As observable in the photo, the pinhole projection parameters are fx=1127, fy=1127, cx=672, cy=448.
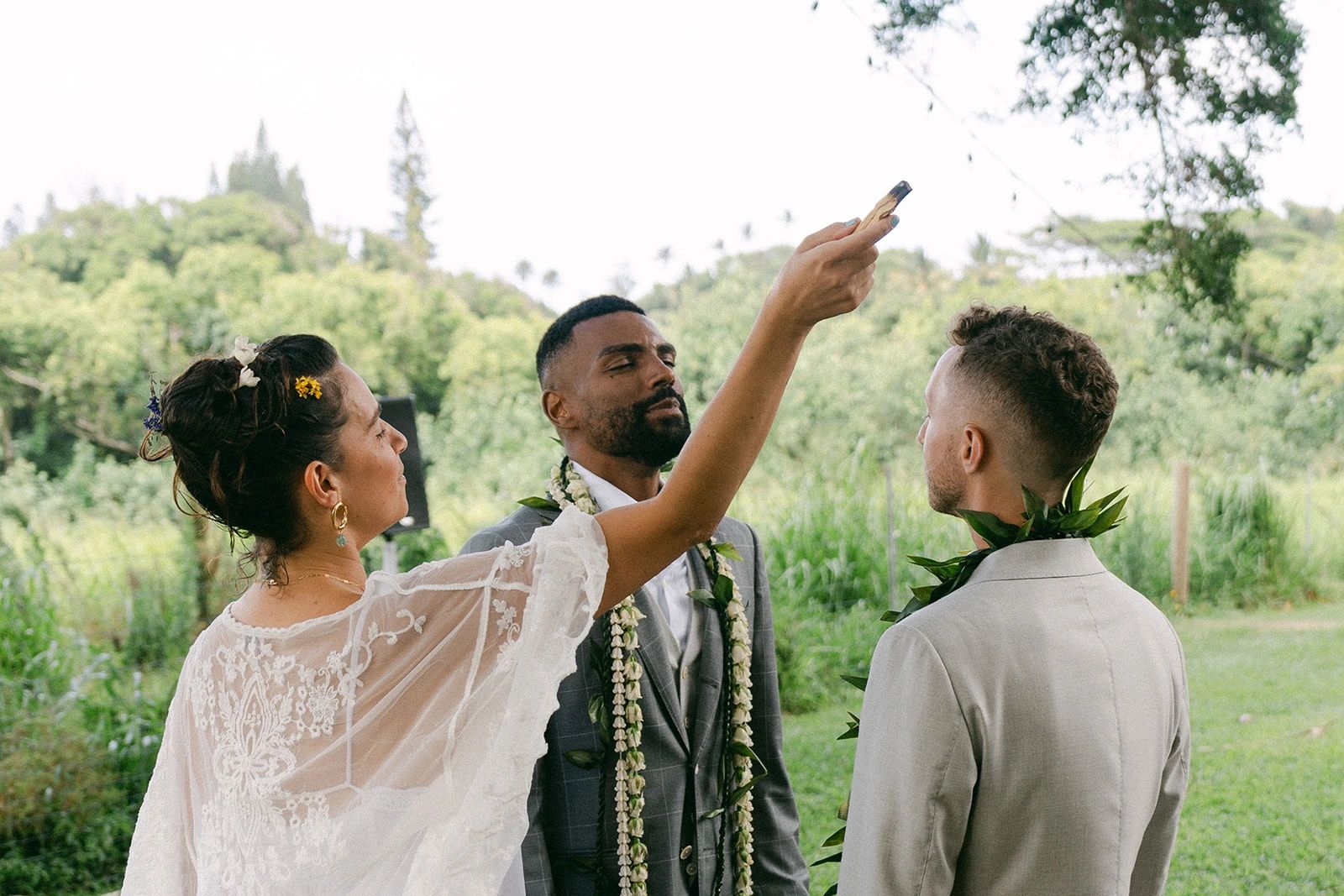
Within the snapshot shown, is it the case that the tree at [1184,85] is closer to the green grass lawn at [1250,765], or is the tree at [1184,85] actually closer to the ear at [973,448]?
the green grass lawn at [1250,765]

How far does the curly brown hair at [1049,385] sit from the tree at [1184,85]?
4.03 meters

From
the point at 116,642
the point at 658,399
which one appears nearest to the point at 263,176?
the point at 116,642

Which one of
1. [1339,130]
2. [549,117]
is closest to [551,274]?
[549,117]

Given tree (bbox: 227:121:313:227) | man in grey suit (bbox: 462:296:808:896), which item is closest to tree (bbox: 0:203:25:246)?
tree (bbox: 227:121:313:227)

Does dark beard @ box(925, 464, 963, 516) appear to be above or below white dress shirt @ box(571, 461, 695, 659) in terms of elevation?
above

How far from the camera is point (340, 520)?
5.44 ft

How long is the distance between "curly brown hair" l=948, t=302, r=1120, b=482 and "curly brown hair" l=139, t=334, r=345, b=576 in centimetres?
98

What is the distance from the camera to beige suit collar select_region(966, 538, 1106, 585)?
161 centimetres

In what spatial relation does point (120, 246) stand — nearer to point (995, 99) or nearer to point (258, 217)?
point (258, 217)

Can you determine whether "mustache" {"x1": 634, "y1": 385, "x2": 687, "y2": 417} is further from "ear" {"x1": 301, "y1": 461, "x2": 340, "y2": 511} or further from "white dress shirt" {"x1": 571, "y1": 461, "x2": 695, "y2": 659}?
"ear" {"x1": 301, "y1": 461, "x2": 340, "y2": 511}

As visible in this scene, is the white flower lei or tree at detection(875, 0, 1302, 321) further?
tree at detection(875, 0, 1302, 321)

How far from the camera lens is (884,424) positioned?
12531mm

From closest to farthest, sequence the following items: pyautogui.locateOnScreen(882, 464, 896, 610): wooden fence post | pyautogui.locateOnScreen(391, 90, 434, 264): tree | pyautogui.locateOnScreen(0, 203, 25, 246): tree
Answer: pyautogui.locateOnScreen(882, 464, 896, 610): wooden fence post
pyautogui.locateOnScreen(0, 203, 25, 246): tree
pyautogui.locateOnScreen(391, 90, 434, 264): tree

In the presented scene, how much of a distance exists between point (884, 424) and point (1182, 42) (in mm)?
7330
